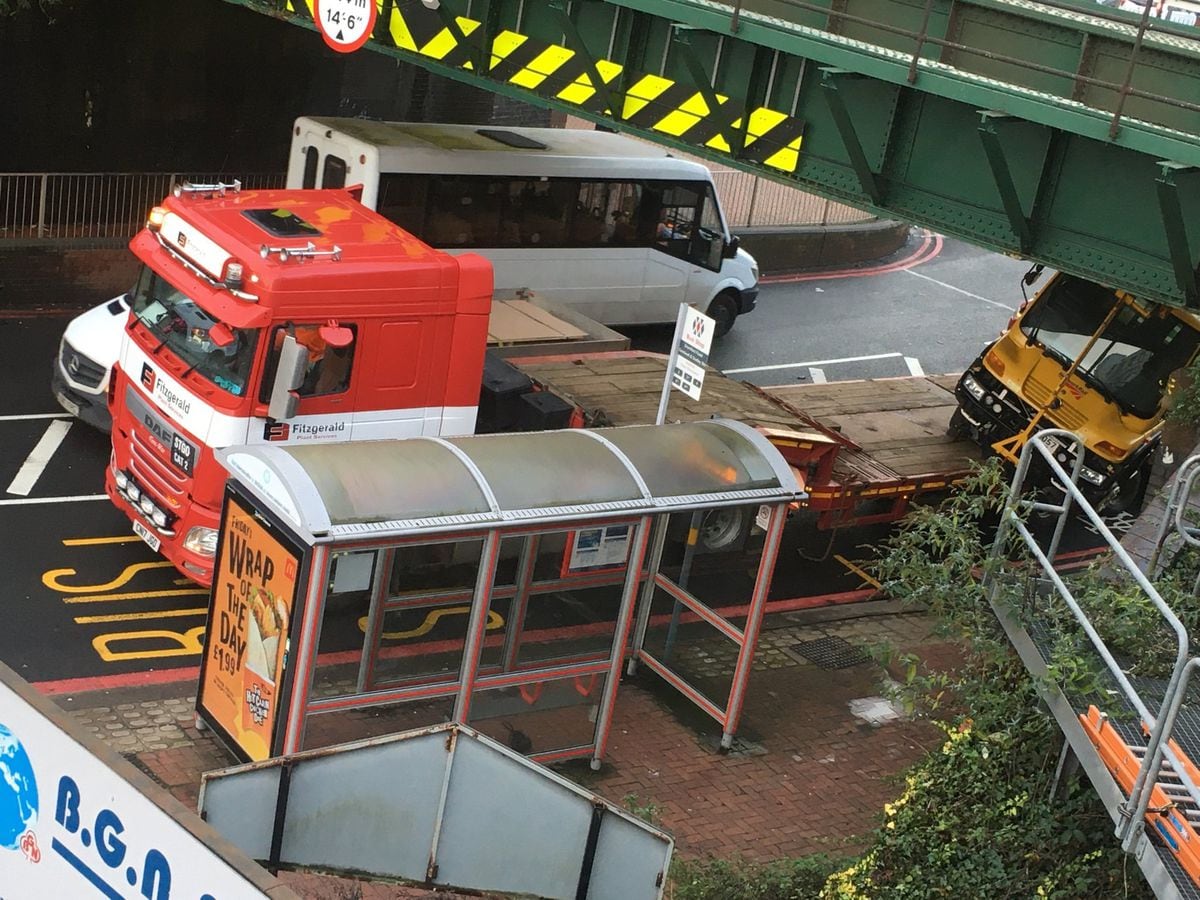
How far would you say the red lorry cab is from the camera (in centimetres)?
1177

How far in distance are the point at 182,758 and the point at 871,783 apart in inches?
197

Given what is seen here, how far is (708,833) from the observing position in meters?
10.8

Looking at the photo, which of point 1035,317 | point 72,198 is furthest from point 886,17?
point 72,198

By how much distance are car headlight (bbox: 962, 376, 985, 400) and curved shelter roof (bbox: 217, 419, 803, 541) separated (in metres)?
5.59

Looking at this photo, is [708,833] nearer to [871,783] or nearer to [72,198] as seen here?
[871,783]

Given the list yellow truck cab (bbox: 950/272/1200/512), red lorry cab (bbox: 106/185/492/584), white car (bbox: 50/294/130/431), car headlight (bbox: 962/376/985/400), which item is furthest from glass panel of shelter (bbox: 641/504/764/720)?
white car (bbox: 50/294/130/431)

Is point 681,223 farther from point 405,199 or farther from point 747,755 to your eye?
point 747,755

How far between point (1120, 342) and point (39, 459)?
10754 mm

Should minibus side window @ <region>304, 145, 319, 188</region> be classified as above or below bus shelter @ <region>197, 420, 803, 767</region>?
above

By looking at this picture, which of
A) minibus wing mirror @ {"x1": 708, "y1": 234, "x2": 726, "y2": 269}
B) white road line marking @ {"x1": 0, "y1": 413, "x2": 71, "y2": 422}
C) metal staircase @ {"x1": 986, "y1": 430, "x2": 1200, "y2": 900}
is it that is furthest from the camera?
minibus wing mirror @ {"x1": 708, "y1": 234, "x2": 726, "y2": 269}

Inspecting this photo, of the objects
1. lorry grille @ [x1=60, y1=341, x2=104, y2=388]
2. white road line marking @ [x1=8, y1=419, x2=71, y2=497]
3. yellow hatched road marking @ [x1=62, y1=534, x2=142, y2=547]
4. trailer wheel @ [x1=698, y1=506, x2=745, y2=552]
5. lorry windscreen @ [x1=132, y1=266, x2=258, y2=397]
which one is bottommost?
yellow hatched road marking @ [x1=62, y1=534, x2=142, y2=547]

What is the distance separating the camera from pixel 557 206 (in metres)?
19.5

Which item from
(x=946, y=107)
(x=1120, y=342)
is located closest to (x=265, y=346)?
(x=946, y=107)

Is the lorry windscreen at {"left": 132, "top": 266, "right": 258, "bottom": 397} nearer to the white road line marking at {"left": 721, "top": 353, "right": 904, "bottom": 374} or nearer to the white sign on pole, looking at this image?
the white sign on pole
